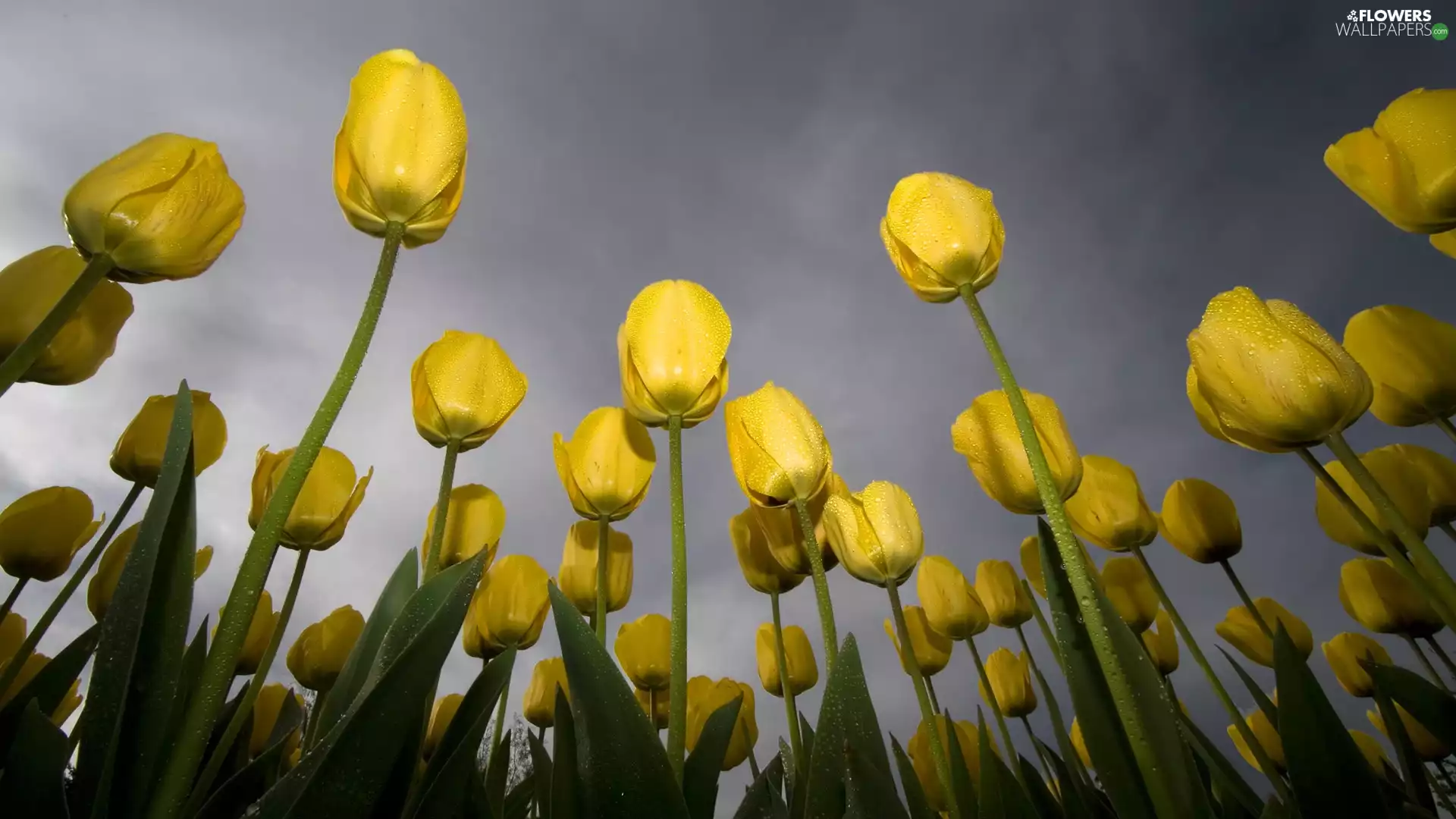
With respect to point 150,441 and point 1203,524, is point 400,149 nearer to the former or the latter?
point 150,441

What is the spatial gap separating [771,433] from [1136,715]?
766 mm

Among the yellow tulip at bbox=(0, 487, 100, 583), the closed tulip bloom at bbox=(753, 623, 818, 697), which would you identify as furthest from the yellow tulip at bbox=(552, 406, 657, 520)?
the closed tulip bloom at bbox=(753, 623, 818, 697)

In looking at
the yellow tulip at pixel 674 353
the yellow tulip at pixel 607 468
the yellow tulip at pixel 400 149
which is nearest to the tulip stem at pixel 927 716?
the yellow tulip at pixel 674 353

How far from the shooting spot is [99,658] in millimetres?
724

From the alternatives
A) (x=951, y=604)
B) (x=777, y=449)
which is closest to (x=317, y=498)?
(x=777, y=449)

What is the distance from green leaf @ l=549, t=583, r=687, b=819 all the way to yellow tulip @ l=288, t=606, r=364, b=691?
1.31m

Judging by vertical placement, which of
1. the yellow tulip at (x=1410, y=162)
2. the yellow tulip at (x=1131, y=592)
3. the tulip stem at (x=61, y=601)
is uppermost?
the yellow tulip at (x=1410, y=162)

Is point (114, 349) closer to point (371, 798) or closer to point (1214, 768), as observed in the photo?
point (371, 798)

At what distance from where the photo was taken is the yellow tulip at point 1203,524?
2.03 meters

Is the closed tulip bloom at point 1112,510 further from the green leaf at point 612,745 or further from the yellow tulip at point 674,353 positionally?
the green leaf at point 612,745

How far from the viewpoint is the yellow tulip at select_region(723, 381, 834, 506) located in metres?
1.33

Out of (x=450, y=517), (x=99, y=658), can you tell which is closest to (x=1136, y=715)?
(x=99, y=658)

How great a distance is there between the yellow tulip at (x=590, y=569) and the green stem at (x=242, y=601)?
47.1 inches

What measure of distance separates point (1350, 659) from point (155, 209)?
4197 mm
